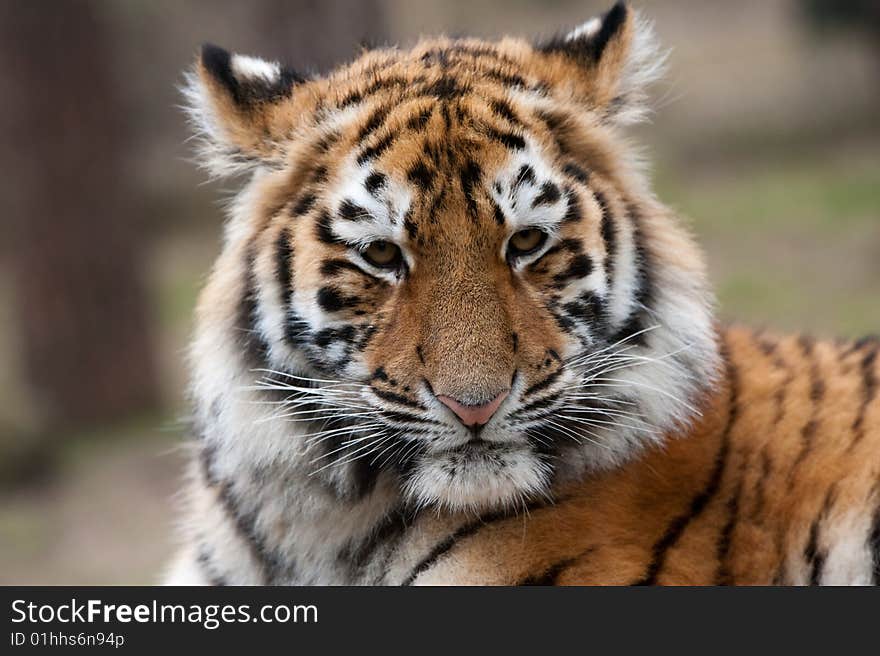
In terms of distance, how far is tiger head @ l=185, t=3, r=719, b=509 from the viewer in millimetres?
3221

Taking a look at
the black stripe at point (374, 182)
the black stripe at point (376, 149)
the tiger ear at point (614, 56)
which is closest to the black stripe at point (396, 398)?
the black stripe at point (374, 182)

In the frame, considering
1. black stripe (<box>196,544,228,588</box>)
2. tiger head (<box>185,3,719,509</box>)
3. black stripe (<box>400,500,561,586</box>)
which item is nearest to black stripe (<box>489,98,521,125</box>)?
tiger head (<box>185,3,719,509</box>)

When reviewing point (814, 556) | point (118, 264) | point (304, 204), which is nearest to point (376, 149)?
point (304, 204)

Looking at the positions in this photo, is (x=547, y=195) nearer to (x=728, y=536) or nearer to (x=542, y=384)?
(x=542, y=384)

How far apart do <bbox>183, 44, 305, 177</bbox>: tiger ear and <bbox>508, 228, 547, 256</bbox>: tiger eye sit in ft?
2.61

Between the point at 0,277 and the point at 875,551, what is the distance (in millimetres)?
16230

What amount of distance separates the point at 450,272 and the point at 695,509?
1083 mm

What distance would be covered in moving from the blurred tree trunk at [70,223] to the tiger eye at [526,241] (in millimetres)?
7831

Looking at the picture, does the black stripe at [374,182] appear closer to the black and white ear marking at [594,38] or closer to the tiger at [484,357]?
the tiger at [484,357]

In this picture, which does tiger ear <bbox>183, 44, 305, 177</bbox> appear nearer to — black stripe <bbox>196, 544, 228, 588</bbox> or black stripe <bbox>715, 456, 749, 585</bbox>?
black stripe <bbox>196, 544, 228, 588</bbox>

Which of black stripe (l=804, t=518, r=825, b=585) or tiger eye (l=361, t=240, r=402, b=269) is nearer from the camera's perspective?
tiger eye (l=361, t=240, r=402, b=269)

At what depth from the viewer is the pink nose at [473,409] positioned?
10.2ft

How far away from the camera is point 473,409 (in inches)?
122
